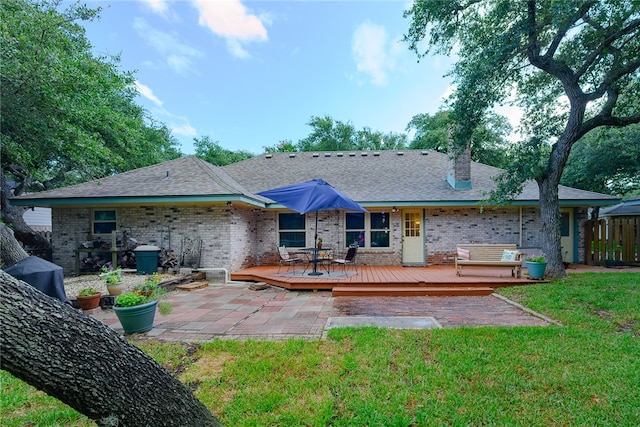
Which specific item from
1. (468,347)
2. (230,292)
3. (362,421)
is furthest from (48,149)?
(468,347)

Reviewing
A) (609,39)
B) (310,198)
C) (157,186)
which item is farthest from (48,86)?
(609,39)

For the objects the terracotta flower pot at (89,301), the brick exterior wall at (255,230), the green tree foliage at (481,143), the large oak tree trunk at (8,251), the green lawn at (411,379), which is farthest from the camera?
the green tree foliage at (481,143)

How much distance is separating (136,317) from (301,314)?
276cm

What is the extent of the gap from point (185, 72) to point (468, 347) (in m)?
17.8

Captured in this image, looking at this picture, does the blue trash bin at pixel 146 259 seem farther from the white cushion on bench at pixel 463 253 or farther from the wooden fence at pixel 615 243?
the wooden fence at pixel 615 243

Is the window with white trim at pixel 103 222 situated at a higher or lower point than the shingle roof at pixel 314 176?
lower

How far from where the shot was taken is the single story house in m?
9.40

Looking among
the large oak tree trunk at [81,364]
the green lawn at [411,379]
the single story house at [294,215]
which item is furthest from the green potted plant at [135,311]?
the single story house at [294,215]

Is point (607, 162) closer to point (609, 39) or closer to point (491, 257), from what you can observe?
point (609, 39)

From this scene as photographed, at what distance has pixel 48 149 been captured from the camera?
8727 mm

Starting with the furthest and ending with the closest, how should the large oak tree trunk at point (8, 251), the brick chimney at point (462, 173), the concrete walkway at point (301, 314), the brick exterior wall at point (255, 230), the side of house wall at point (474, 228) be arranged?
the brick chimney at point (462, 173) → the side of house wall at point (474, 228) → the brick exterior wall at point (255, 230) → the large oak tree trunk at point (8, 251) → the concrete walkway at point (301, 314)

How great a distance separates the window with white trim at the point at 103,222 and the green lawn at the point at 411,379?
748cm

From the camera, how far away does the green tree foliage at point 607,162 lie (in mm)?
14339

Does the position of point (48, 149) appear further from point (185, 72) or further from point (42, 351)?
point (42, 351)
